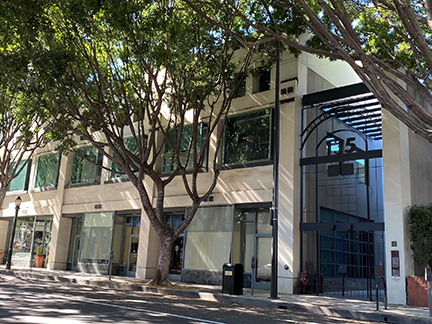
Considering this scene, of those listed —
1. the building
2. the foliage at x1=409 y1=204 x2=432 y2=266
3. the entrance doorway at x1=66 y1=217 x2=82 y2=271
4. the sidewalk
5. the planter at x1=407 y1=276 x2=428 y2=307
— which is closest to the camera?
the sidewalk

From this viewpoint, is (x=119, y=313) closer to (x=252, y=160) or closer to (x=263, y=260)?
(x=263, y=260)

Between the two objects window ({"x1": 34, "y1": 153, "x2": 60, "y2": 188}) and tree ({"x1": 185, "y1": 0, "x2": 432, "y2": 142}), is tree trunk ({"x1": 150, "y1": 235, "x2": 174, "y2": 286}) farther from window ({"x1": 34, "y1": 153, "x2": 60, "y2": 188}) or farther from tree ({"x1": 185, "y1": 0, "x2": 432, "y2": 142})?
window ({"x1": 34, "y1": 153, "x2": 60, "y2": 188})

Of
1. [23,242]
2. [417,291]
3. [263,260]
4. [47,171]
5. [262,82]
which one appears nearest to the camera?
[417,291]

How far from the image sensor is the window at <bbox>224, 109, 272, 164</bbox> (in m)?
19.5

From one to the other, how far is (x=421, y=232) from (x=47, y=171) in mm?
24388

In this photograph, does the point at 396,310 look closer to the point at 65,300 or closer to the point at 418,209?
the point at 418,209

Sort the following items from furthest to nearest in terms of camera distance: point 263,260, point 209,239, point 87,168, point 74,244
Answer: point 74,244, point 87,168, point 209,239, point 263,260

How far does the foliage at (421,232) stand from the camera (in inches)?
587

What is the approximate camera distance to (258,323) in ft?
31.5

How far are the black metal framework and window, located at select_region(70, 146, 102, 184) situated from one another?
1347 cm

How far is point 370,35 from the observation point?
1464 centimetres

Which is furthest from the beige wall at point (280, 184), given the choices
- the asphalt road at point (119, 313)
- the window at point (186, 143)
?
the asphalt road at point (119, 313)

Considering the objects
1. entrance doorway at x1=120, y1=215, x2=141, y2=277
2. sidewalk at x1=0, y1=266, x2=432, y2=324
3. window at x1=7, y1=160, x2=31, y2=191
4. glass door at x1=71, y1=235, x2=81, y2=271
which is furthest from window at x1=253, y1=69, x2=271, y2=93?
window at x1=7, y1=160, x2=31, y2=191

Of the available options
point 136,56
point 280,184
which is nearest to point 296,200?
point 280,184
